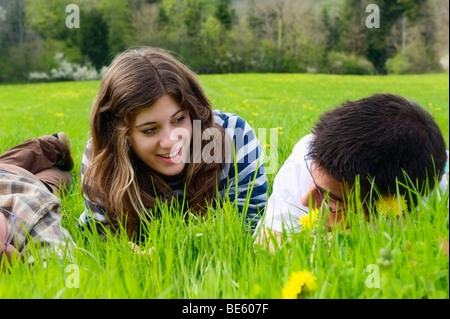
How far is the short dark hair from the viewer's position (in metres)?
1.59

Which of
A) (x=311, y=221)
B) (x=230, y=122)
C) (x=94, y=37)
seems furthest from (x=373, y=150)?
(x=94, y=37)

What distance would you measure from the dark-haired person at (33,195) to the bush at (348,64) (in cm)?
1937

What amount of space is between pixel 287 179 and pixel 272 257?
2.47 ft

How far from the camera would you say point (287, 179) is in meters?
2.08

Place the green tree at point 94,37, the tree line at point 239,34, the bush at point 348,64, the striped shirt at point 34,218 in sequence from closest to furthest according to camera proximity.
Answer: the striped shirt at point 34,218 → the green tree at point 94,37 → the tree line at point 239,34 → the bush at point 348,64

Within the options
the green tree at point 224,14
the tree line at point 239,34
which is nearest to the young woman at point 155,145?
the tree line at point 239,34

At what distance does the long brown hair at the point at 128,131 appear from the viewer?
2.20 metres

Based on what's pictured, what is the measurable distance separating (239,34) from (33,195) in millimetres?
16461

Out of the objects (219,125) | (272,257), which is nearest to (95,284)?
(272,257)

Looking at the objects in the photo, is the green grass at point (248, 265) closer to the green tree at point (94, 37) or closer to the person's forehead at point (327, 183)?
the person's forehead at point (327, 183)

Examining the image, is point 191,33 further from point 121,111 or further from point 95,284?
point 95,284

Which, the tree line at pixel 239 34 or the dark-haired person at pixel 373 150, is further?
the tree line at pixel 239 34

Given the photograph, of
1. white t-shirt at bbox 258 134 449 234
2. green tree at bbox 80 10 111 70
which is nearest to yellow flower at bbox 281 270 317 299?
white t-shirt at bbox 258 134 449 234

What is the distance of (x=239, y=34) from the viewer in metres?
17.9
